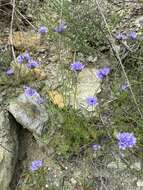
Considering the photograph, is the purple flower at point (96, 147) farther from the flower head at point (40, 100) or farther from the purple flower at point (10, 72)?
the purple flower at point (10, 72)

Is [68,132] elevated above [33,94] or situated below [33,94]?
below

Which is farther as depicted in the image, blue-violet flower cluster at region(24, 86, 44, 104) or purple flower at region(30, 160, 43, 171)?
blue-violet flower cluster at region(24, 86, 44, 104)

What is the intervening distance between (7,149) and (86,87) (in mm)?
707

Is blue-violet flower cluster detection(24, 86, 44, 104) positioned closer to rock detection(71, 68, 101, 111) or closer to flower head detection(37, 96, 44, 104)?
flower head detection(37, 96, 44, 104)

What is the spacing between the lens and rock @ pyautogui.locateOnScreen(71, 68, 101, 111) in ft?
9.41

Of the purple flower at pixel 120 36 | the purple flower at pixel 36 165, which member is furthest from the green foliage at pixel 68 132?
the purple flower at pixel 120 36

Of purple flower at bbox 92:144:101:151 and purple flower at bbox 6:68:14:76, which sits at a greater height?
purple flower at bbox 6:68:14:76

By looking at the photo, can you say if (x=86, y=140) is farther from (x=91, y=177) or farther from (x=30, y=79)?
(x=30, y=79)

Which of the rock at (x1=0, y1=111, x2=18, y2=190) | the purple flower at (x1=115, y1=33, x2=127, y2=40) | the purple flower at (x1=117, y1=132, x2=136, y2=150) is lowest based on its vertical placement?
the rock at (x1=0, y1=111, x2=18, y2=190)

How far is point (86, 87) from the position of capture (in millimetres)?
3014

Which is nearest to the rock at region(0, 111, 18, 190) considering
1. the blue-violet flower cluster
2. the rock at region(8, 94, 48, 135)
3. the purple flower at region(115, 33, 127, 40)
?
the rock at region(8, 94, 48, 135)

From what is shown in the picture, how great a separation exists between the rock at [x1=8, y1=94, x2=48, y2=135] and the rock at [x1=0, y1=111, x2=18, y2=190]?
64 mm

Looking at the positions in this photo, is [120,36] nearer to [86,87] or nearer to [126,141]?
[86,87]

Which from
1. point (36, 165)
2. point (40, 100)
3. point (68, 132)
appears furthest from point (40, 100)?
point (36, 165)
